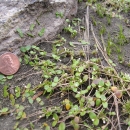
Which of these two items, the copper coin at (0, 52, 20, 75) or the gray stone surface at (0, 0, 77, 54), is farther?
the gray stone surface at (0, 0, 77, 54)

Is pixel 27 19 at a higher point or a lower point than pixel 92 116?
higher

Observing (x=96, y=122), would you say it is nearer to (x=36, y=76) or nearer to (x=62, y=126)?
(x=62, y=126)

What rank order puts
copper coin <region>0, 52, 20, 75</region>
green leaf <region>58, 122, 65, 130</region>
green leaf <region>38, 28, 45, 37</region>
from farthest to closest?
green leaf <region>38, 28, 45, 37</region> < copper coin <region>0, 52, 20, 75</region> < green leaf <region>58, 122, 65, 130</region>

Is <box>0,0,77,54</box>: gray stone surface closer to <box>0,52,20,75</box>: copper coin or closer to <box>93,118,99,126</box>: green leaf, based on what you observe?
<box>0,52,20,75</box>: copper coin

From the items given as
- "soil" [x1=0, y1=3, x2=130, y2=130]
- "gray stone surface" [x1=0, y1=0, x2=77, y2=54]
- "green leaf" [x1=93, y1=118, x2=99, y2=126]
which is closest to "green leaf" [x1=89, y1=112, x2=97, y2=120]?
"green leaf" [x1=93, y1=118, x2=99, y2=126]

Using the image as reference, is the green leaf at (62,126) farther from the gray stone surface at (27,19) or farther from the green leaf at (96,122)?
the gray stone surface at (27,19)

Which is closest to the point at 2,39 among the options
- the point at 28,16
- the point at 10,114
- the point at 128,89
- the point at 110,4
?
the point at 28,16

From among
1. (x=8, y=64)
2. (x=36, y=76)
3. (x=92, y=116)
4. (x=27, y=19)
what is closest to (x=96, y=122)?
(x=92, y=116)

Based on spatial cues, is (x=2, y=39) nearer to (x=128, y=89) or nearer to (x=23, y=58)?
(x=23, y=58)
